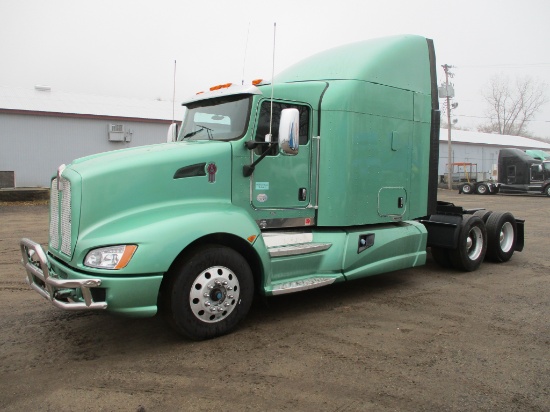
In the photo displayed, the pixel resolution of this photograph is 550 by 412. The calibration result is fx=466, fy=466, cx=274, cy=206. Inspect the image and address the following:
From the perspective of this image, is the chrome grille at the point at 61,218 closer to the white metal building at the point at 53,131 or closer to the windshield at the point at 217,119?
the windshield at the point at 217,119

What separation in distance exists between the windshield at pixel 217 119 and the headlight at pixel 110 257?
178cm

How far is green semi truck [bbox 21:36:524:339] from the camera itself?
4.20 metres

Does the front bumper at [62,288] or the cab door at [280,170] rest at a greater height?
the cab door at [280,170]

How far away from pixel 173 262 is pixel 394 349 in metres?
2.24

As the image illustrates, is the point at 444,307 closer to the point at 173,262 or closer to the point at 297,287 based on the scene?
the point at 297,287

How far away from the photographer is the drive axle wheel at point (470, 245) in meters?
7.48

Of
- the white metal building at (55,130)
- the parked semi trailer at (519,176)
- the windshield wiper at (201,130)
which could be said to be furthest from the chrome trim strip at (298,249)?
the parked semi trailer at (519,176)

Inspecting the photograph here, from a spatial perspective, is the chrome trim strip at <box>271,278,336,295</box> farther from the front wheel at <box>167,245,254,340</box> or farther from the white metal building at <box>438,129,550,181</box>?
the white metal building at <box>438,129,550,181</box>

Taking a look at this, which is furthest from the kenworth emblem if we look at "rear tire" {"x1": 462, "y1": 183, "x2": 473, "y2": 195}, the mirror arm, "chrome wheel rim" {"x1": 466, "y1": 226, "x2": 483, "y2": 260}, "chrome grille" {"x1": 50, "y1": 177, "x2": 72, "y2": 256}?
"rear tire" {"x1": 462, "y1": 183, "x2": 473, "y2": 195}

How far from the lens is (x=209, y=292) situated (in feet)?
14.8

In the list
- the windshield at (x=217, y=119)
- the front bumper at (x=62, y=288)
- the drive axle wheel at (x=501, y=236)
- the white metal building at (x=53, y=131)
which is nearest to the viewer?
the front bumper at (x=62, y=288)

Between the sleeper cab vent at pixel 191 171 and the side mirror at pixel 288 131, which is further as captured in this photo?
the side mirror at pixel 288 131

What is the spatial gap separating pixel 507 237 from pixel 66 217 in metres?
7.68

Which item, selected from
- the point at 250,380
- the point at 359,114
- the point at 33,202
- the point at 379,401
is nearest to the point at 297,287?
the point at 250,380
